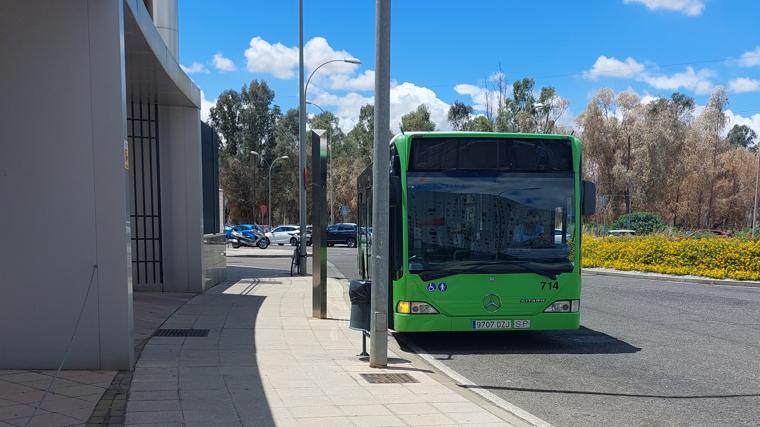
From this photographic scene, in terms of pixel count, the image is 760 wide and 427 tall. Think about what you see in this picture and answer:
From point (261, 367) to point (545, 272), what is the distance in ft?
12.9

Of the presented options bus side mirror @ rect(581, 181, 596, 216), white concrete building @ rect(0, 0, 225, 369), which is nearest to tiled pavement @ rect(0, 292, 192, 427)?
white concrete building @ rect(0, 0, 225, 369)

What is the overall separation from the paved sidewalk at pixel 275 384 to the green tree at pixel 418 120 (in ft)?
166

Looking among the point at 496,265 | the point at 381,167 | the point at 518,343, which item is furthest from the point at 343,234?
the point at 381,167

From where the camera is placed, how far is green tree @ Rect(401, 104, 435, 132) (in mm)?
59625

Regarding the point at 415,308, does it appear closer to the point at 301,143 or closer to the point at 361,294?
the point at 361,294

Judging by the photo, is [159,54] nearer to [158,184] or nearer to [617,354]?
[158,184]

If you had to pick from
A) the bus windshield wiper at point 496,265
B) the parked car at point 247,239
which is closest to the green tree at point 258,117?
the parked car at point 247,239

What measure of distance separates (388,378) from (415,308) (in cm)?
150

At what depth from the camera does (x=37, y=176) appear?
6.12 m

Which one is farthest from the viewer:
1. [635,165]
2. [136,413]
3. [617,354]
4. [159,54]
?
[635,165]

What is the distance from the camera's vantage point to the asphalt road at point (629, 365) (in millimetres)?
5596

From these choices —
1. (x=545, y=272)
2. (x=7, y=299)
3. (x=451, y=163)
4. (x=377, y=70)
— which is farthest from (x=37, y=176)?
(x=545, y=272)

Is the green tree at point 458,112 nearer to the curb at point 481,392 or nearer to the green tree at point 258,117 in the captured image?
the green tree at point 258,117

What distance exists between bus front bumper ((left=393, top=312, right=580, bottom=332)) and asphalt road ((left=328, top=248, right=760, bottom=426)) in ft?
1.28
